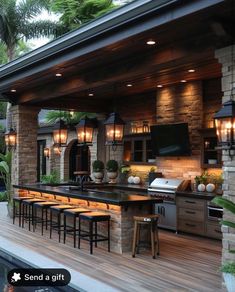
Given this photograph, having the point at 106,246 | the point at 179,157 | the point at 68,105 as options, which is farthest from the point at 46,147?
the point at 106,246

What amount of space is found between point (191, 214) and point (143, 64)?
3747mm

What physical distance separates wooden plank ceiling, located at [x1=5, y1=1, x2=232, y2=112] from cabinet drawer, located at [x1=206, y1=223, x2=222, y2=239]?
10.0ft

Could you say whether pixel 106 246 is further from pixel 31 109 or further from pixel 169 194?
pixel 31 109

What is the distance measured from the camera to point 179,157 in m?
9.95

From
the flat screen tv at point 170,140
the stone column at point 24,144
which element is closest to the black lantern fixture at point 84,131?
the flat screen tv at point 170,140

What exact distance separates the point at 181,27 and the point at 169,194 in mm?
5025

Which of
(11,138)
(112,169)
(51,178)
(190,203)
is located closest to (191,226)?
(190,203)

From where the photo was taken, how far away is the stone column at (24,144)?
10.8 meters

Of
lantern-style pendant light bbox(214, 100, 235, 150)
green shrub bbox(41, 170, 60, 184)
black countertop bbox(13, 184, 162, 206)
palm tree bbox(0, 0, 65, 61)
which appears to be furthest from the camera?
palm tree bbox(0, 0, 65, 61)

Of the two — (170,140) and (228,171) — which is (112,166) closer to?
A: (170,140)

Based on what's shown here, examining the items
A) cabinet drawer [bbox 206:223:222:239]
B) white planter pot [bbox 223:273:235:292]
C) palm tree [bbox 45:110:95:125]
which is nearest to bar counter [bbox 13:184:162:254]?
cabinet drawer [bbox 206:223:222:239]

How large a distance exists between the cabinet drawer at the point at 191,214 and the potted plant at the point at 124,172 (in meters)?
3.03

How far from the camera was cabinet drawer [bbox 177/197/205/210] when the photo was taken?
8.62 meters

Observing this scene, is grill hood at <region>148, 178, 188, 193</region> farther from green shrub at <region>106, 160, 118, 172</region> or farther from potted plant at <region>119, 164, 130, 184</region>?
green shrub at <region>106, 160, 118, 172</region>
